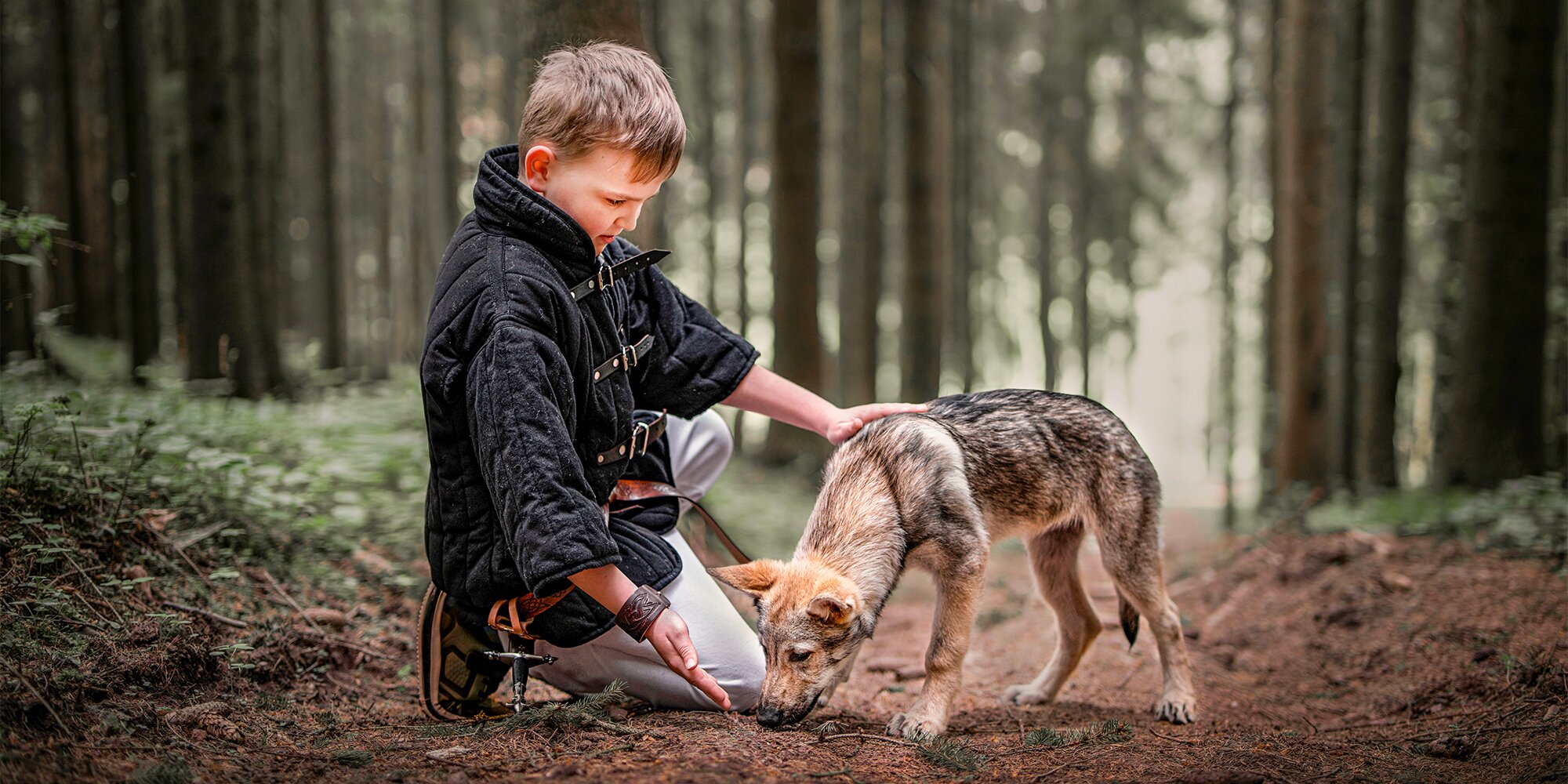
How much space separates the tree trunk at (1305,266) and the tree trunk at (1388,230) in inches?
23.8

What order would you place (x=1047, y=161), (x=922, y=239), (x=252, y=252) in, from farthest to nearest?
(x=1047, y=161) → (x=922, y=239) → (x=252, y=252)

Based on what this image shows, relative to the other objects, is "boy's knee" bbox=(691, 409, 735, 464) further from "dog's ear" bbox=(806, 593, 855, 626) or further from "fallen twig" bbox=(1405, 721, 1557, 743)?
"fallen twig" bbox=(1405, 721, 1557, 743)

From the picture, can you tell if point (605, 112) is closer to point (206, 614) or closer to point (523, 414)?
point (523, 414)

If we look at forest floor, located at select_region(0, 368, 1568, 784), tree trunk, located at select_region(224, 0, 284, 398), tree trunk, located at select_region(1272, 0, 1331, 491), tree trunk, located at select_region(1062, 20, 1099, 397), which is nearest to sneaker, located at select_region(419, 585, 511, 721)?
forest floor, located at select_region(0, 368, 1568, 784)

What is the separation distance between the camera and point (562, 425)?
3.33 meters

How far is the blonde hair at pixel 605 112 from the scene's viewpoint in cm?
346

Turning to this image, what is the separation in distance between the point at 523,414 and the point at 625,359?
0.79 meters

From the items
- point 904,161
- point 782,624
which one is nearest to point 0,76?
point 904,161

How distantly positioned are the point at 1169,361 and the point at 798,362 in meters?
37.5

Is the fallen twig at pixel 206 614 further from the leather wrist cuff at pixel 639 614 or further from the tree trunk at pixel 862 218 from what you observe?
the tree trunk at pixel 862 218

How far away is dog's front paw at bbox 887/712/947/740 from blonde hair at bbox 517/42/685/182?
8.17 feet

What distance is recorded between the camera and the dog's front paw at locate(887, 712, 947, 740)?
3975 millimetres

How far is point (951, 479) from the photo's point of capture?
170 inches

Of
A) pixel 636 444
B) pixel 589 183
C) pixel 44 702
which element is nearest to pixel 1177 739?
pixel 636 444
